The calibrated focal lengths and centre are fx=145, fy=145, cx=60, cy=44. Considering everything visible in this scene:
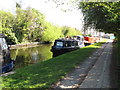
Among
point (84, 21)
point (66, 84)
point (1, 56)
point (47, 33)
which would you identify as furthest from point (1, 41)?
point (47, 33)

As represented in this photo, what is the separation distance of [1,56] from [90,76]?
444 cm

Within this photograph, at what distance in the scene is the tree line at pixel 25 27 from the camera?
97.3ft

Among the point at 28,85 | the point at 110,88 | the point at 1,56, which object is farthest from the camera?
the point at 1,56

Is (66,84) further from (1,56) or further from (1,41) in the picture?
(1,41)

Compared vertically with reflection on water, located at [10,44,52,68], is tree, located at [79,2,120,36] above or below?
above

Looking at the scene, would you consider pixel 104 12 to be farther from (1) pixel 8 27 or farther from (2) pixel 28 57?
(1) pixel 8 27

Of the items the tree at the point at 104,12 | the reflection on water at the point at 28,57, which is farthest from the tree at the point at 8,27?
the tree at the point at 104,12

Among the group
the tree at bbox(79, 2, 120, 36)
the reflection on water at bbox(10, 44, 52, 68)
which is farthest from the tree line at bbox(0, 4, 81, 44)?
the tree at bbox(79, 2, 120, 36)

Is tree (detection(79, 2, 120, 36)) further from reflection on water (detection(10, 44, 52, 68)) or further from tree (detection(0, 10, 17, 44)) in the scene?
tree (detection(0, 10, 17, 44))

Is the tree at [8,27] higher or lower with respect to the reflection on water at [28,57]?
higher

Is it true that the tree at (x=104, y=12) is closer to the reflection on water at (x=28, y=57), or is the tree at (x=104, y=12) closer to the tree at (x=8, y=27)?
the reflection on water at (x=28, y=57)

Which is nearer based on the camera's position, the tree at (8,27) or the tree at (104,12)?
the tree at (104,12)

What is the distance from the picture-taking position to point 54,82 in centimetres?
492

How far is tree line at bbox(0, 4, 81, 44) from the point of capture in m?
29.7
